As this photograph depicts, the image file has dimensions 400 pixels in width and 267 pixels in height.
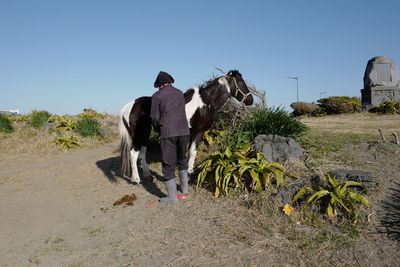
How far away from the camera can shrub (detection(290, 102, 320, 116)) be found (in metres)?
18.7

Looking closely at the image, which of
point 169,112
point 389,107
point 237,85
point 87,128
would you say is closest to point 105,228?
point 169,112

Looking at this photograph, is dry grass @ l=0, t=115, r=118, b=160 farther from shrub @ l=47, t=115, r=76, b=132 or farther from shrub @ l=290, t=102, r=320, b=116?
shrub @ l=290, t=102, r=320, b=116

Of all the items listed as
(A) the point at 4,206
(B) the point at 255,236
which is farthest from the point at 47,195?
(B) the point at 255,236

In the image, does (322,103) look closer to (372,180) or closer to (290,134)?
(290,134)

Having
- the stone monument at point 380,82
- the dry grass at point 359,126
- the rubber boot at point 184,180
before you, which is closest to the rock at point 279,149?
the rubber boot at point 184,180

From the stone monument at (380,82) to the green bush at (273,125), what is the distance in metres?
12.0

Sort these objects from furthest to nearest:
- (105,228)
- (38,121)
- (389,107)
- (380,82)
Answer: (380,82) → (389,107) → (38,121) → (105,228)

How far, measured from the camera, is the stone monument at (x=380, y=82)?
55.1 ft

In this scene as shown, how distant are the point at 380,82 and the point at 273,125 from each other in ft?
44.8

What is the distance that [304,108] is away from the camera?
19.0 metres

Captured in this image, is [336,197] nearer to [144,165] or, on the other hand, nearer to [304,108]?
[144,165]

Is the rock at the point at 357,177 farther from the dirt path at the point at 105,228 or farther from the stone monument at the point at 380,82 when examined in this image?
the stone monument at the point at 380,82

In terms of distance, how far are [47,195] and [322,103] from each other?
17243mm

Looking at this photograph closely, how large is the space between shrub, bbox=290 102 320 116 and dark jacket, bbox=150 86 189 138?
604 inches
